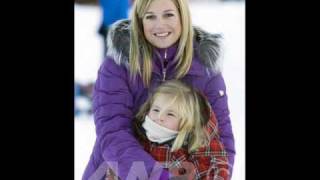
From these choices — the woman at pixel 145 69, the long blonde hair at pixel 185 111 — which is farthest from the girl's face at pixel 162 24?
the long blonde hair at pixel 185 111

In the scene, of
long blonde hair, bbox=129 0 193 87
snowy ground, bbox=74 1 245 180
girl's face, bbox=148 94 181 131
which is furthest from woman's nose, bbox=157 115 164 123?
snowy ground, bbox=74 1 245 180

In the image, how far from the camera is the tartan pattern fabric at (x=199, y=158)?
215 cm

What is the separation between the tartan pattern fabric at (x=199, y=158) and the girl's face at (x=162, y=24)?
0.89ft

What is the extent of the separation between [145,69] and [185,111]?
0.18 m

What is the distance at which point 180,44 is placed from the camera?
2160 mm

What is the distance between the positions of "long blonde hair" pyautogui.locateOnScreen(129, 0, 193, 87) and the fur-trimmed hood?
2 centimetres

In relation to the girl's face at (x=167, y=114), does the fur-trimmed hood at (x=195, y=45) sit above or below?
above

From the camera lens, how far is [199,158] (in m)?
2.16

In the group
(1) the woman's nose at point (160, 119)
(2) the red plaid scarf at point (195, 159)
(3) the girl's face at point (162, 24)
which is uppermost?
(3) the girl's face at point (162, 24)

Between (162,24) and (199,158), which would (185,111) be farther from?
(162,24)

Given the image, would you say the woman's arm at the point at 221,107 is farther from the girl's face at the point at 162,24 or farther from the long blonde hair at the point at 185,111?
the girl's face at the point at 162,24

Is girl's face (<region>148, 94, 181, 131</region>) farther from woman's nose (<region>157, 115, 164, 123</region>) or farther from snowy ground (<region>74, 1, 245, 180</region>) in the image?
snowy ground (<region>74, 1, 245, 180</region>)

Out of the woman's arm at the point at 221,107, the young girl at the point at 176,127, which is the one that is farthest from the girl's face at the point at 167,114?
the woman's arm at the point at 221,107
